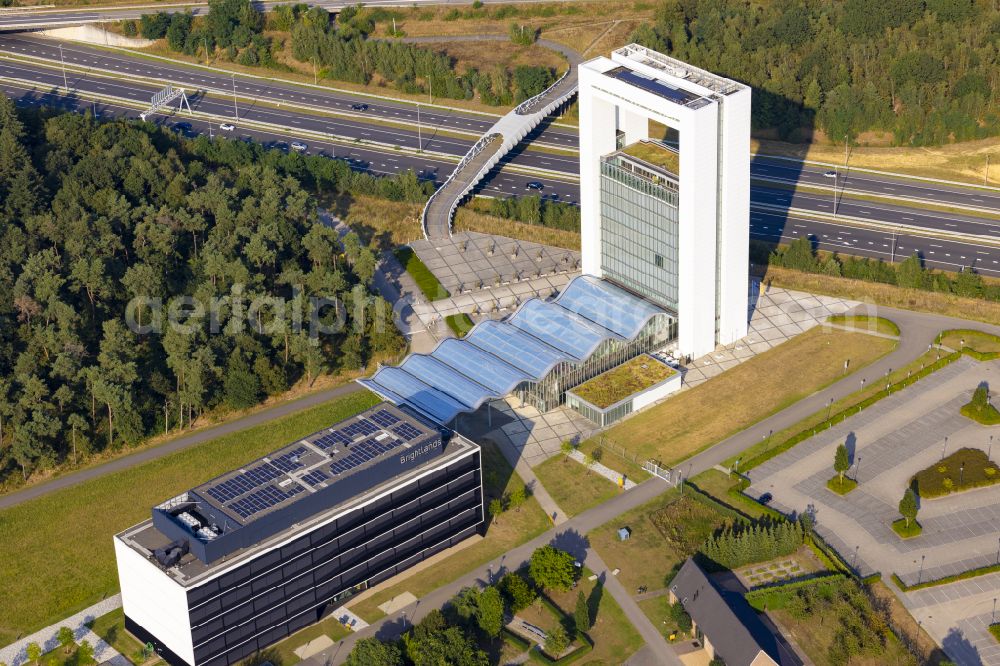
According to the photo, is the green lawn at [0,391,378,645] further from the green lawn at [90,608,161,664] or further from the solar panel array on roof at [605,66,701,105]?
the solar panel array on roof at [605,66,701,105]

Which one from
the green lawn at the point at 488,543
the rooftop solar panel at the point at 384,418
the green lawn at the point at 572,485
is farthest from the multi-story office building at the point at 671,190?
the rooftop solar panel at the point at 384,418

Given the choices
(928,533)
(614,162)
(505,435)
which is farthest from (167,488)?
(928,533)

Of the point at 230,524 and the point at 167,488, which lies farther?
the point at 167,488

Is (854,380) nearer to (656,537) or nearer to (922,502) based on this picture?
(922,502)

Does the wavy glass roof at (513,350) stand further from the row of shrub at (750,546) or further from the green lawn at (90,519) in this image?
the row of shrub at (750,546)

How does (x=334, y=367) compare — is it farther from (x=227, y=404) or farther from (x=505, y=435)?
(x=505, y=435)
